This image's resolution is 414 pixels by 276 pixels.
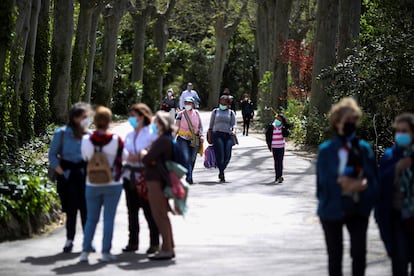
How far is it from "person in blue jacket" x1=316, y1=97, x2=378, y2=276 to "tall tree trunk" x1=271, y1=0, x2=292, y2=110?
31.0m

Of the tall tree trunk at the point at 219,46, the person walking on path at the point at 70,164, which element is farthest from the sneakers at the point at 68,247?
the tall tree trunk at the point at 219,46

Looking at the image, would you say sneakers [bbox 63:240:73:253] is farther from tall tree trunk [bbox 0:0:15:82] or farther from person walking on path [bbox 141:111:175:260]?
tall tree trunk [bbox 0:0:15:82]

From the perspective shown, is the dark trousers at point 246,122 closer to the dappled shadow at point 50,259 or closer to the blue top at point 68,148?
the blue top at point 68,148

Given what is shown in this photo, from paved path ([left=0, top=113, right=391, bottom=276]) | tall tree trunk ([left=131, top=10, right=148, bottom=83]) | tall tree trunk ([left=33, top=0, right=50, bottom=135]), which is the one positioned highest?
tall tree trunk ([left=131, top=10, right=148, bottom=83])

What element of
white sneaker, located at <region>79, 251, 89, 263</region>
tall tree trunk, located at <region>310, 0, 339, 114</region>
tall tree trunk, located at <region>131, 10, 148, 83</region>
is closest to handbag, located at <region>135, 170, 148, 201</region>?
white sneaker, located at <region>79, 251, 89, 263</region>

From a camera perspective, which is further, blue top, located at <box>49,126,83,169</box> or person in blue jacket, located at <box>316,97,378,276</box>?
blue top, located at <box>49,126,83,169</box>

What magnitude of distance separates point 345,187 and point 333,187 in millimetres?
134

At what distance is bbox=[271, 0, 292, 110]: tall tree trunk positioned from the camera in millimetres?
39625

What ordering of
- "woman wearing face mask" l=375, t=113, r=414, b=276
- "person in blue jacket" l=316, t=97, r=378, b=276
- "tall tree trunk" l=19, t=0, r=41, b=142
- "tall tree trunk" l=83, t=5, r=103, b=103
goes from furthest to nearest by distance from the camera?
"tall tree trunk" l=83, t=5, r=103, b=103
"tall tree trunk" l=19, t=0, r=41, b=142
"woman wearing face mask" l=375, t=113, r=414, b=276
"person in blue jacket" l=316, t=97, r=378, b=276

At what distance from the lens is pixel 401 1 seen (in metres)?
23.9

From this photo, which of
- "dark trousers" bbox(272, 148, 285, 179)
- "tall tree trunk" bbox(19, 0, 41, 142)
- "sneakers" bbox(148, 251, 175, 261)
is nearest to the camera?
"sneakers" bbox(148, 251, 175, 261)

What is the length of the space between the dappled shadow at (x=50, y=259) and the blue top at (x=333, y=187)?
136 inches

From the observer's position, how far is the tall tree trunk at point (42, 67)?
1061 inches

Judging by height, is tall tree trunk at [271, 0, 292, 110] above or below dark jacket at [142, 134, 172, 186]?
above
